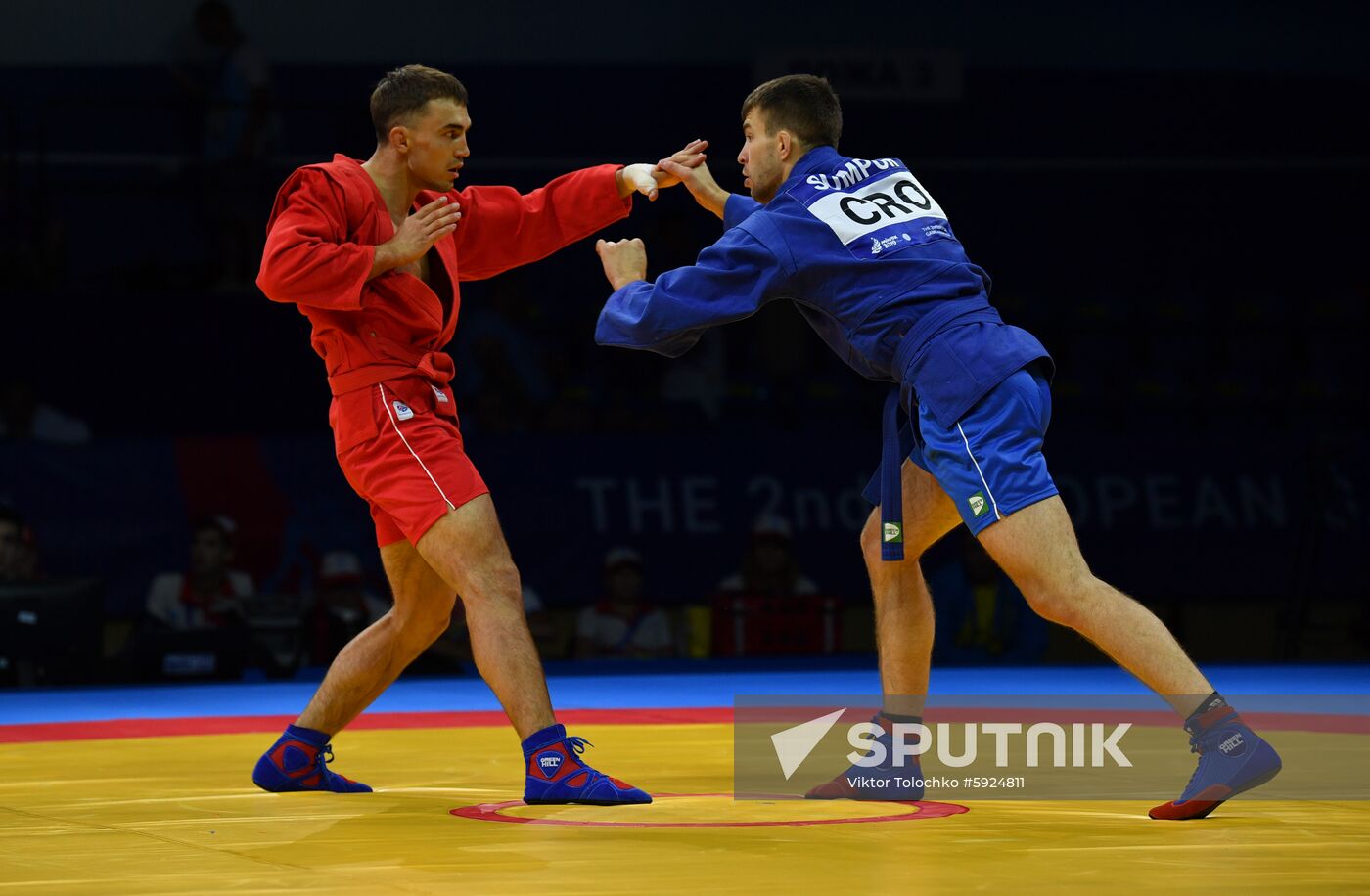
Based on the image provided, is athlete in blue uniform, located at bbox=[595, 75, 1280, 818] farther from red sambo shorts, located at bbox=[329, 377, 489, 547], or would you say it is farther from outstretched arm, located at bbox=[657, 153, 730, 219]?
red sambo shorts, located at bbox=[329, 377, 489, 547]

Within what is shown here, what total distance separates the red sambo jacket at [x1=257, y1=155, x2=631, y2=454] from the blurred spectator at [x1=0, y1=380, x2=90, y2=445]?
5567 millimetres

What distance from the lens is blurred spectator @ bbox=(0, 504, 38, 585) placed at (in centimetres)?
821

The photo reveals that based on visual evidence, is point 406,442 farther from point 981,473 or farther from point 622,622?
point 622,622

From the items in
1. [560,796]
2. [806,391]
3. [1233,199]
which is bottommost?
[560,796]

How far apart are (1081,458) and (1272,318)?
3.06 m

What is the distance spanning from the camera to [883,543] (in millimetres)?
3857

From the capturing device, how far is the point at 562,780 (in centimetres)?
364

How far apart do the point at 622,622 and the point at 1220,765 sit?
5.96 m

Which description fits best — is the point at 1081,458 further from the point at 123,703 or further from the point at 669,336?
the point at 669,336

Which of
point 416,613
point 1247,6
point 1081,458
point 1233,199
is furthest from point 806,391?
point 416,613

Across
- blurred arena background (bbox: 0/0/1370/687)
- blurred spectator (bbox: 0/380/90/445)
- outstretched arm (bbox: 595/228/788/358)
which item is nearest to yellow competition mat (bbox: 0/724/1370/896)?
outstretched arm (bbox: 595/228/788/358)

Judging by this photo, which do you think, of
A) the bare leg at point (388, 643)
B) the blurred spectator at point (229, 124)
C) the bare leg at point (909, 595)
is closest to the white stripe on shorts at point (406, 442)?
the bare leg at point (388, 643)

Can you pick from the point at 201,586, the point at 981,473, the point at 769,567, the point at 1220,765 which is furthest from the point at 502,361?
the point at 1220,765

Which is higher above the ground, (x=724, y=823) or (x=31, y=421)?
(x=31, y=421)
